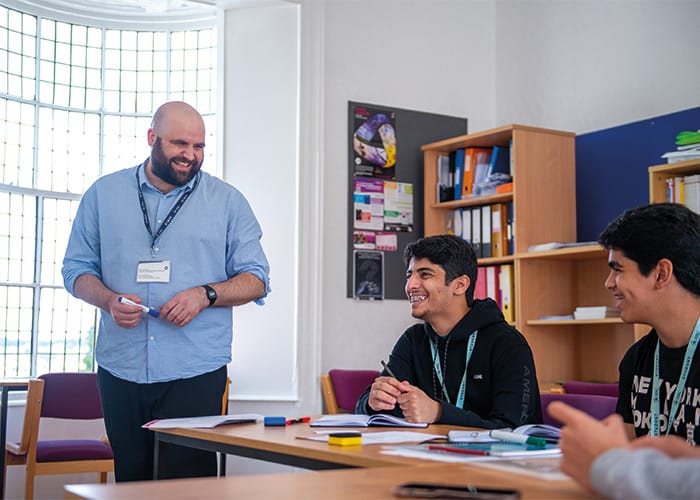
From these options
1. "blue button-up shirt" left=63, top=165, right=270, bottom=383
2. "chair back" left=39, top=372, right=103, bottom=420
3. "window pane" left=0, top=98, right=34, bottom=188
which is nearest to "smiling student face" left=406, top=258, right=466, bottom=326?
"blue button-up shirt" left=63, top=165, right=270, bottom=383

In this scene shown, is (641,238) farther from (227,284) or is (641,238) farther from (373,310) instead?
(373,310)

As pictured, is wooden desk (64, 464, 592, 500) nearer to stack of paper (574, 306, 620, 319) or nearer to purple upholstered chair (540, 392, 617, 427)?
purple upholstered chair (540, 392, 617, 427)

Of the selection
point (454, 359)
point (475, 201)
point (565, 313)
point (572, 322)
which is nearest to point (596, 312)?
point (572, 322)

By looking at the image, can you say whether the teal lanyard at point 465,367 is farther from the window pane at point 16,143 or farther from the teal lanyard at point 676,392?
the window pane at point 16,143

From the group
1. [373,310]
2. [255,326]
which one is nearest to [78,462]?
[255,326]

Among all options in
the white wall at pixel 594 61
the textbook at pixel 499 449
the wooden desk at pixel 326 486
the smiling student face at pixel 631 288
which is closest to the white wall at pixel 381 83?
the white wall at pixel 594 61

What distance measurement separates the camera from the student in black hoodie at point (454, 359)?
251 centimetres

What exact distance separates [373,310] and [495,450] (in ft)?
12.5

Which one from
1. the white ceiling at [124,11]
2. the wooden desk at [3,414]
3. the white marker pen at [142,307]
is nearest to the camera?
the white marker pen at [142,307]

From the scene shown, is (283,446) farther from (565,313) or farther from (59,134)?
(59,134)

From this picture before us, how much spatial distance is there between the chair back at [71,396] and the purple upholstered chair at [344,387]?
129cm

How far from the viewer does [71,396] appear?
16.5 ft

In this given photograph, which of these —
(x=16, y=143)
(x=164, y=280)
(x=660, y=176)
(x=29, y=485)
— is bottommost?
(x=29, y=485)

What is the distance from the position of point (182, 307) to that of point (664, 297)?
1.36 m
